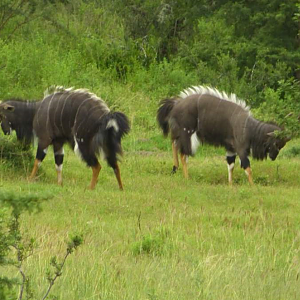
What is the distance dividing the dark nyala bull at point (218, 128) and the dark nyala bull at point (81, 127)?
232 cm

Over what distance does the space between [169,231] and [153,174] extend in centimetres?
514

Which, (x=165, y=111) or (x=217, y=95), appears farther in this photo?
(x=165, y=111)

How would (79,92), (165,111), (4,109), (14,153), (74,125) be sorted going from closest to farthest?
1. (74,125)
2. (79,92)
3. (14,153)
4. (4,109)
5. (165,111)

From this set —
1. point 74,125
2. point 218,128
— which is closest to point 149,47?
point 218,128

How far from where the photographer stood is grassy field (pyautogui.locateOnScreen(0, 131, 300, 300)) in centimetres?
581

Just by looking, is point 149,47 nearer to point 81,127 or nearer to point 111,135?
point 81,127

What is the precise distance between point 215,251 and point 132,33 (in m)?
20.1

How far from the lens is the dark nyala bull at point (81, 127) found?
11195 mm

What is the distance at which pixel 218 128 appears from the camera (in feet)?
43.8

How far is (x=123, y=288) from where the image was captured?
5750mm

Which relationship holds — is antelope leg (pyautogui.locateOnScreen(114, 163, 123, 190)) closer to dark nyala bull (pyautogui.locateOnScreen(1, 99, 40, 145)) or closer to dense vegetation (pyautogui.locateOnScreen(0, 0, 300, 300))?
dense vegetation (pyautogui.locateOnScreen(0, 0, 300, 300))

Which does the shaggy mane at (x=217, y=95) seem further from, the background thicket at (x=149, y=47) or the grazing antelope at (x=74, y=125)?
the background thicket at (x=149, y=47)

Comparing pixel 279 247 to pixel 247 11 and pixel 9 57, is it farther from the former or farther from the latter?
pixel 247 11

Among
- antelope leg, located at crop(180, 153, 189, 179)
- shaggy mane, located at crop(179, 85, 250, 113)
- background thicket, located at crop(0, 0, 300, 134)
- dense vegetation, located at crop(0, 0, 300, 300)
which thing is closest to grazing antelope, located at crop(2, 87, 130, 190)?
dense vegetation, located at crop(0, 0, 300, 300)
